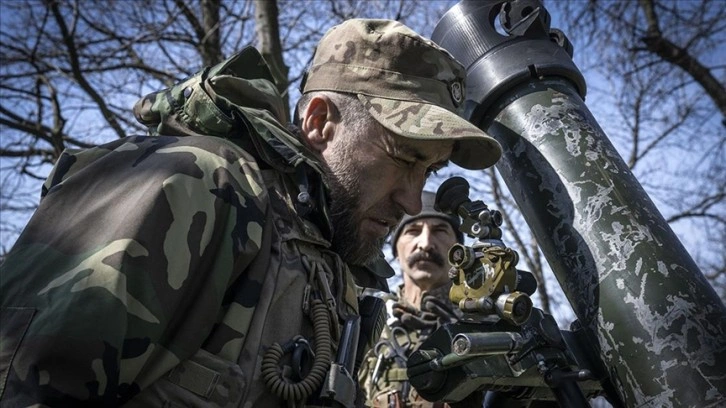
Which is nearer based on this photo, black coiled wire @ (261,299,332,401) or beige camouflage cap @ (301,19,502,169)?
black coiled wire @ (261,299,332,401)

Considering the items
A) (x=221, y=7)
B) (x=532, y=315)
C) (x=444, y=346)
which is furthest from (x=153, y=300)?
(x=221, y=7)

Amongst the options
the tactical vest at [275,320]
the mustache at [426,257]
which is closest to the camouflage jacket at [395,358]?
the mustache at [426,257]

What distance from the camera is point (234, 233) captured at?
1943mm

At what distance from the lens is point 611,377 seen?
7.49ft

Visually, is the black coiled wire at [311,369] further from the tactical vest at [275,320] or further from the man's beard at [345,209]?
the man's beard at [345,209]

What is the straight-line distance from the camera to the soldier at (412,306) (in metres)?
5.02

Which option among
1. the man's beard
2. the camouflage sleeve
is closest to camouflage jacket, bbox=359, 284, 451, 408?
the man's beard

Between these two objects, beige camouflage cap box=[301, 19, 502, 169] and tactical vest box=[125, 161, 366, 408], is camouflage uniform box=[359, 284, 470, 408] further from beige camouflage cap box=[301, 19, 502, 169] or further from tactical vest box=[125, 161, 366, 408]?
tactical vest box=[125, 161, 366, 408]

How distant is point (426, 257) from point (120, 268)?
13.3 ft

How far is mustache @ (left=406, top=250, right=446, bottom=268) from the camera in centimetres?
561

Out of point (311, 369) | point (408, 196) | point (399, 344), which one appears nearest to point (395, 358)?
point (399, 344)

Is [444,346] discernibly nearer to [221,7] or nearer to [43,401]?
[43,401]

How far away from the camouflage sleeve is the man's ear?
63 centimetres

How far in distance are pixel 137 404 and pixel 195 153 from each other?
2.02 ft
